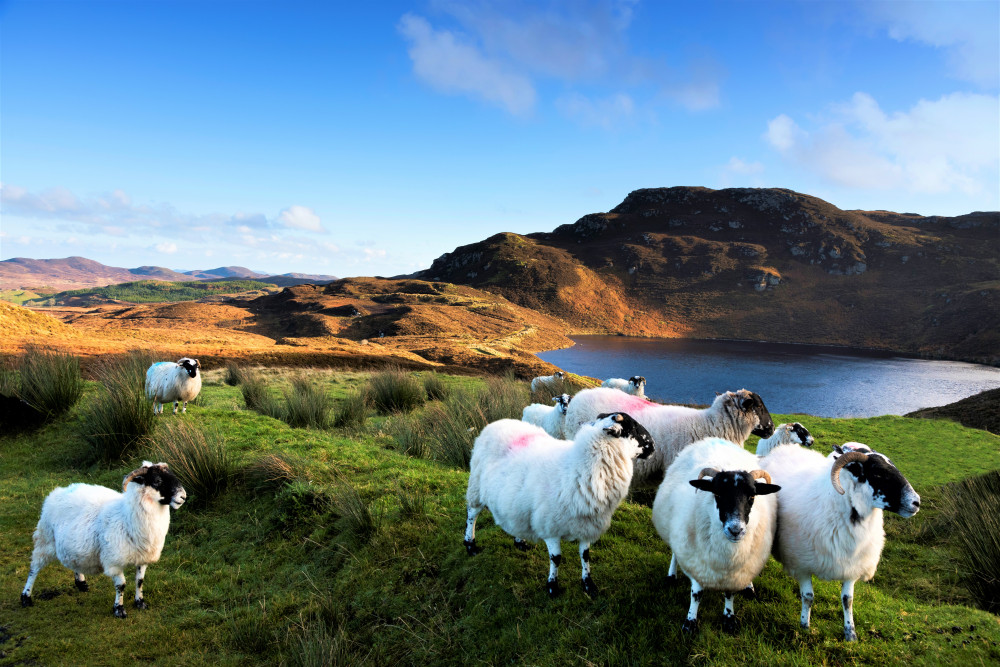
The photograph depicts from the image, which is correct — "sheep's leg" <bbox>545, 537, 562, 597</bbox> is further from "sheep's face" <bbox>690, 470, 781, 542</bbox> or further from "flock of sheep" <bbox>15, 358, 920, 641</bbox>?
"sheep's face" <bbox>690, 470, 781, 542</bbox>

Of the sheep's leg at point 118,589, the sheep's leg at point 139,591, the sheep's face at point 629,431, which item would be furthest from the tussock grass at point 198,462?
the sheep's face at point 629,431

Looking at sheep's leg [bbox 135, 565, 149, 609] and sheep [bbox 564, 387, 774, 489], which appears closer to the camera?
sheep's leg [bbox 135, 565, 149, 609]

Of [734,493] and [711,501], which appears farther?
[711,501]

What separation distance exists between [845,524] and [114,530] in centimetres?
719

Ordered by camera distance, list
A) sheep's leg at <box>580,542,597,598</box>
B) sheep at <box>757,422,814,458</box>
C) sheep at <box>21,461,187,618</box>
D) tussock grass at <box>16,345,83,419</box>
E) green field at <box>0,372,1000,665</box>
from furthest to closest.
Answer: tussock grass at <box>16,345,83,419</box> → sheep at <box>757,422,814,458</box> → sheep at <box>21,461,187,618</box> → sheep's leg at <box>580,542,597,598</box> → green field at <box>0,372,1000,665</box>

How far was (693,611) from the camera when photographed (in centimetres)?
376

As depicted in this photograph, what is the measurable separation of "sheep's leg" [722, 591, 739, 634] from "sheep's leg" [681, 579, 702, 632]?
0.73 ft

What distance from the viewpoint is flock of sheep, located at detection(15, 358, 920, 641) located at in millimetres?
3676

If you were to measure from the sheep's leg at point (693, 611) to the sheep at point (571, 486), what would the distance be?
34.9 inches

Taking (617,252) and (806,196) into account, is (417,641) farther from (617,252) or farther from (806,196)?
(806,196)

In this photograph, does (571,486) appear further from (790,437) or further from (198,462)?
(198,462)

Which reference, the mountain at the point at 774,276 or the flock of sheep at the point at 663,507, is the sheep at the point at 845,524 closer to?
the flock of sheep at the point at 663,507

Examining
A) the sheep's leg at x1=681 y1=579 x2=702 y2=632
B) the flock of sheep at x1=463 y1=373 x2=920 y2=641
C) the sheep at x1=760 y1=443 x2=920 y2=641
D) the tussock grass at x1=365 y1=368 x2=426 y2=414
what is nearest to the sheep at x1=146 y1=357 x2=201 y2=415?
the tussock grass at x1=365 y1=368 x2=426 y2=414

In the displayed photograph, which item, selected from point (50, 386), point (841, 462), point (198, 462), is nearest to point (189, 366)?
point (50, 386)
